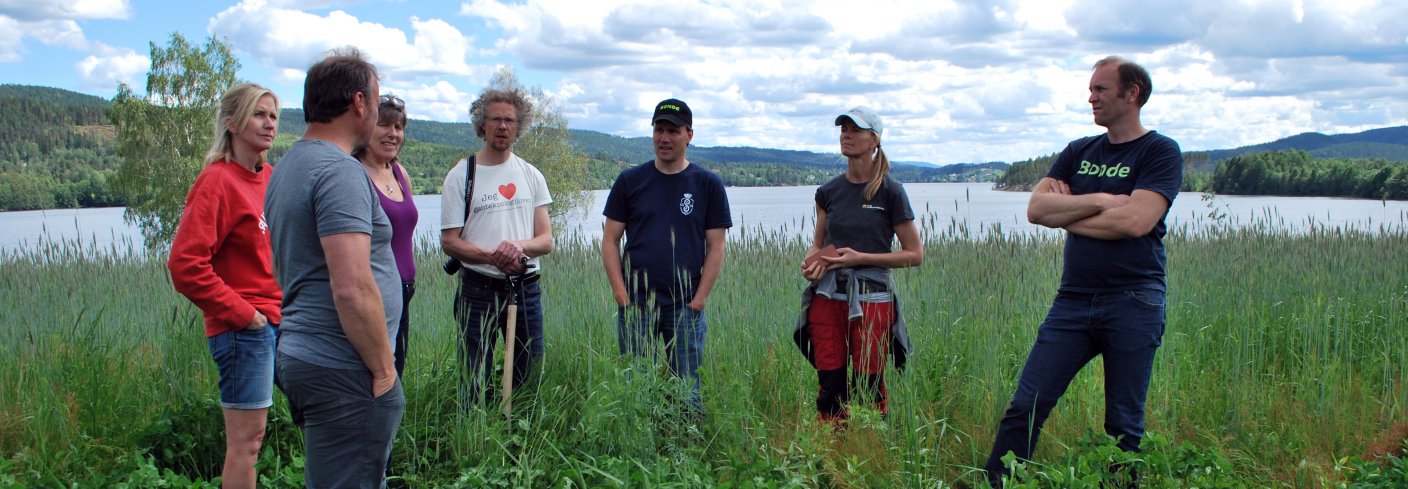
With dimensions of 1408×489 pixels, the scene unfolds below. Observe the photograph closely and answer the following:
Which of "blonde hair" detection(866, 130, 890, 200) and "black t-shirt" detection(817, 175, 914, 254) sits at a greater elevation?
"blonde hair" detection(866, 130, 890, 200)

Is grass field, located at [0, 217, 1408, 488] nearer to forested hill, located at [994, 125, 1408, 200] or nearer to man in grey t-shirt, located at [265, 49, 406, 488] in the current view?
man in grey t-shirt, located at [265, 49, 406, 488]

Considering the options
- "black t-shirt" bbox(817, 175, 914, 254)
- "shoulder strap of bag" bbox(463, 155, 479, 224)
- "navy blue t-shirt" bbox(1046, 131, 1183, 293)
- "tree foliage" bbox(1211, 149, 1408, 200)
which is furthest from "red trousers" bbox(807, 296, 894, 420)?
"tree foliage" bbox(1211, 149, 1408, 200)

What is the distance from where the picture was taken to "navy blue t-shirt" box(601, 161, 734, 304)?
4105 mm

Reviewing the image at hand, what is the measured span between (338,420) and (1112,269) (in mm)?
2535

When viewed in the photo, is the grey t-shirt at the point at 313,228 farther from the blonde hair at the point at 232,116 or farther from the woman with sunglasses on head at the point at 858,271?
the woman with sunglasses on head at the point at 858,271

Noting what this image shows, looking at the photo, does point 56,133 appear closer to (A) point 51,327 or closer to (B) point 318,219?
(A) point 51,327

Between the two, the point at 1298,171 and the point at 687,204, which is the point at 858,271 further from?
the point at 1298,171

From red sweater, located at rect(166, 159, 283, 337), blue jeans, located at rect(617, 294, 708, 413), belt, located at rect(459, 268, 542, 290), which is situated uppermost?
red sweater, located at rect(166, 159, 283, 337)

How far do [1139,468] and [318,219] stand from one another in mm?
2769

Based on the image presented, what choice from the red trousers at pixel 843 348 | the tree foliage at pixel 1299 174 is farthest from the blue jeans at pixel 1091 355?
the tree foliage at pixel 1299 174

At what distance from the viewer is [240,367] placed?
9.75 ft

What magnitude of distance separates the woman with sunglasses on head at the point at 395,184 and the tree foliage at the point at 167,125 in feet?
71.0

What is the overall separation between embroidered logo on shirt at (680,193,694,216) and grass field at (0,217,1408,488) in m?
0.70

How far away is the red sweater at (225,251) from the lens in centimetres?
288
